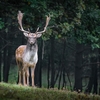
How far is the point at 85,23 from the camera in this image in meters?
18.0

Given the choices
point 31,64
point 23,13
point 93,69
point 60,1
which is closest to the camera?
point 31,64

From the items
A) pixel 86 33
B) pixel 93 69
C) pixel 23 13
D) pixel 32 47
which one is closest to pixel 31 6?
pixel 23 13

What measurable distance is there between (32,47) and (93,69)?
20.0 m

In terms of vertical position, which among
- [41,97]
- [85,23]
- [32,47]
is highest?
[85,23]

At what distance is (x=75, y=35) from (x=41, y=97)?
7.97m

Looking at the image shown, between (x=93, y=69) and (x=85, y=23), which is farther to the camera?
(x=93, y=69)

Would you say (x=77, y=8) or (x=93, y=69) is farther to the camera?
(x=93, y=69)

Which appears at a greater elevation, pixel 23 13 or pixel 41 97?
pixel 23 13

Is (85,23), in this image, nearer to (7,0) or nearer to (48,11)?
(48,11)

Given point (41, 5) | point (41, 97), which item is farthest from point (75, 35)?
point (41, 97)

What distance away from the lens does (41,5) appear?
1538cm

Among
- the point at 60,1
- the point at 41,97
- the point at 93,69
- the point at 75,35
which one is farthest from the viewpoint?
the point at 93,69

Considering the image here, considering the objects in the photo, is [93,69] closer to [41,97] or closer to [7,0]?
[7,0]

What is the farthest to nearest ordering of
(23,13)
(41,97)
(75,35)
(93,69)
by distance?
(93,69)
(75,35)
(23,13)
(41,97)
